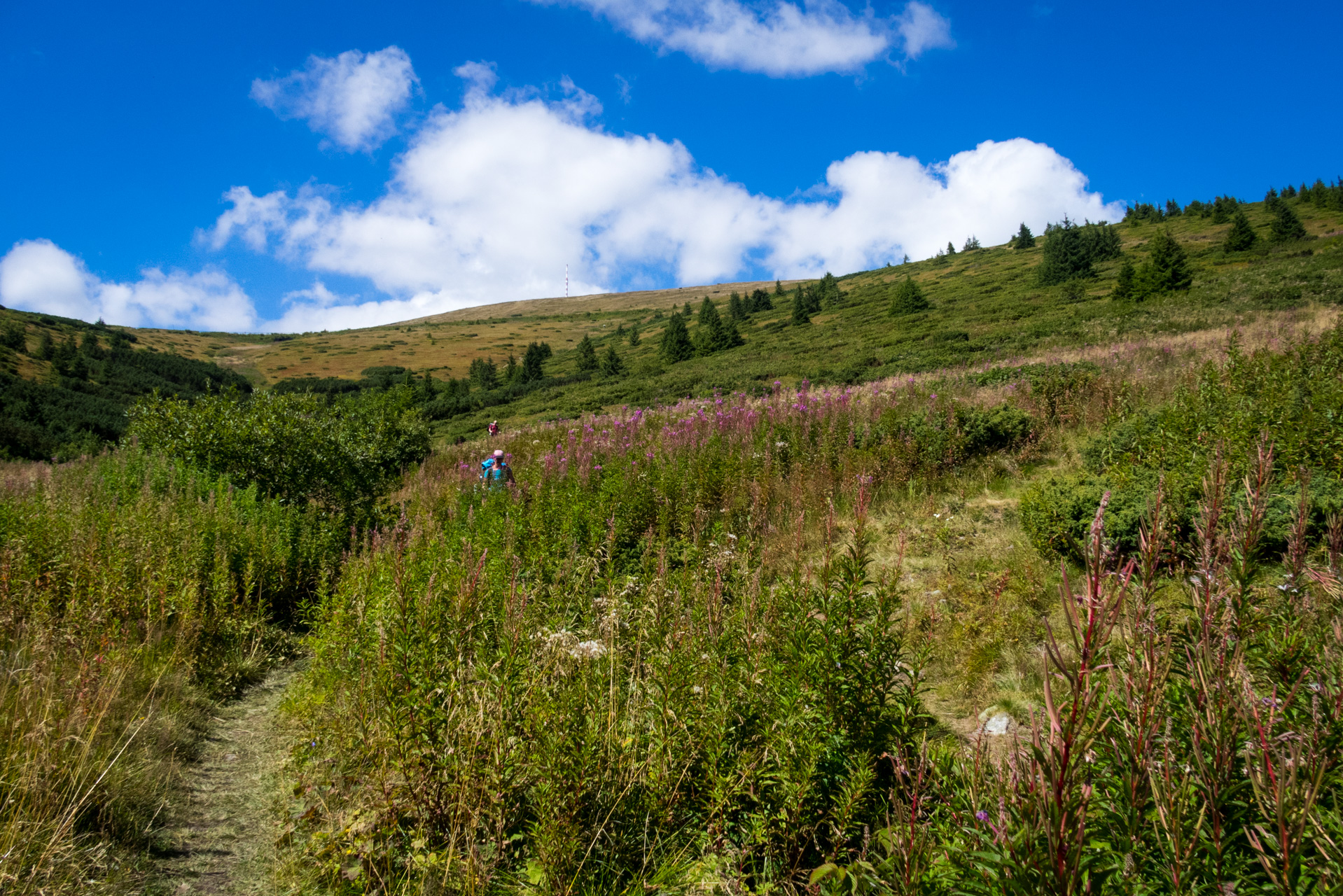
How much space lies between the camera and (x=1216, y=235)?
49156 mm

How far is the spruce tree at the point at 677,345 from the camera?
158 ft

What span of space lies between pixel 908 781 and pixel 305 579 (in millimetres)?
6916

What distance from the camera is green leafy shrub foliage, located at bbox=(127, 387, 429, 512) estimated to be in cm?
1062

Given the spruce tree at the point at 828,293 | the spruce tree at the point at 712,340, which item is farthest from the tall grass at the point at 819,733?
the spruce tree at the point at 828,293

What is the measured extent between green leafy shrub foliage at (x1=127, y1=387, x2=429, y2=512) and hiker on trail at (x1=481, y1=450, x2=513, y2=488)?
7.96 feet

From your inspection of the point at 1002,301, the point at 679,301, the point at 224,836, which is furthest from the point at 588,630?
the point at 679,301

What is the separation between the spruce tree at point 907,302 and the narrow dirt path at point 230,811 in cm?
4488

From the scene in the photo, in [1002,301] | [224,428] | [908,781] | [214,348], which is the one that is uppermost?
[214,348]

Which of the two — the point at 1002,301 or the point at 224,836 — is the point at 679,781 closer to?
the point at 224,836

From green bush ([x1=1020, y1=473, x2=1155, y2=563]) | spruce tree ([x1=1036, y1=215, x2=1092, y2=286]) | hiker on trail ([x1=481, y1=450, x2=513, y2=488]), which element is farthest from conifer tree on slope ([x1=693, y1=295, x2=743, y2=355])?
green bush ([x1=1020, y1=473, x2=1155, y2=563])

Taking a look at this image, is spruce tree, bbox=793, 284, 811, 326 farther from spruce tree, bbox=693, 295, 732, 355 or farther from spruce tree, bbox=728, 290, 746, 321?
spruce tree, bbox=728, 290, 746, 321

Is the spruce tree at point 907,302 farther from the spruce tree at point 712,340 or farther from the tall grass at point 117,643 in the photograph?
the tall grass at point 117,643

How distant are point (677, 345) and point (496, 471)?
39980 mm

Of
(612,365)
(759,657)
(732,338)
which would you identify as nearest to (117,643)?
(759,657)
